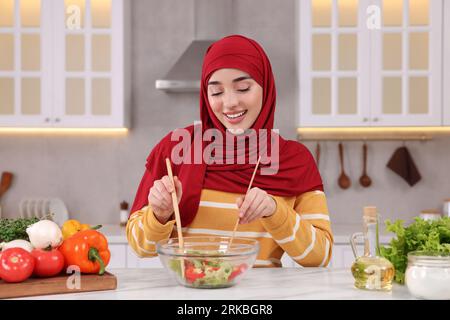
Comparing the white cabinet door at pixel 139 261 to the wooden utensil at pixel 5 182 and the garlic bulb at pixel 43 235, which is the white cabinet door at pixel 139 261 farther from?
the garlic bulb at pixel 43 235

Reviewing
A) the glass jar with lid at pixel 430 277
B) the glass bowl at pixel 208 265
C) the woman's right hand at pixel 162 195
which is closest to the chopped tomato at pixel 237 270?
the glass bowl at pixel 208 265

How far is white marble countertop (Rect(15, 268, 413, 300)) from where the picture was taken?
128 cm

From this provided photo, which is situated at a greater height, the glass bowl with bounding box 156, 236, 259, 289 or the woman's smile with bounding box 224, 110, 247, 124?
the woman's smile with bounding box 224, 110, 247, 124

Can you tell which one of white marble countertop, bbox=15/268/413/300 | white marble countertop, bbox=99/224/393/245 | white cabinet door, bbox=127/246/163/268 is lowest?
white cabinet door, bbox=127/246/163/268

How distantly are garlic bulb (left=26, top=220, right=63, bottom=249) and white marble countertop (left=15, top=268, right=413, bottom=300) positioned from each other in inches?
6.3

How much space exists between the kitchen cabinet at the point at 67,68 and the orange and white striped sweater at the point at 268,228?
81.8 inches

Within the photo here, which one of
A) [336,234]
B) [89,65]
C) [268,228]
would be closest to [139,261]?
[336,234]

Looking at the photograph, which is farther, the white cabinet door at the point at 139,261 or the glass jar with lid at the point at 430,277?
the white cabinet door at the point at 139,261

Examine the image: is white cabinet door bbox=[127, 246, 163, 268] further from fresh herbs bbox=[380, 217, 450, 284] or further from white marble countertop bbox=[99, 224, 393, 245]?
fresh herbs bbox=[380, 217, 450, 284]

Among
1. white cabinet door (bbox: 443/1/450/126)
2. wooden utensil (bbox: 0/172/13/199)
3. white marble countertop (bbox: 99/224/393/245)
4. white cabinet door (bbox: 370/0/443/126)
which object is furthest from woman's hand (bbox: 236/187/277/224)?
wooden utensil (bbox: 0/172/13/199)

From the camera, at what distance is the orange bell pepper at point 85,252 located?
1.41m

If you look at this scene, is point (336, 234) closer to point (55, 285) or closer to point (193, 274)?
point (193, 274)
